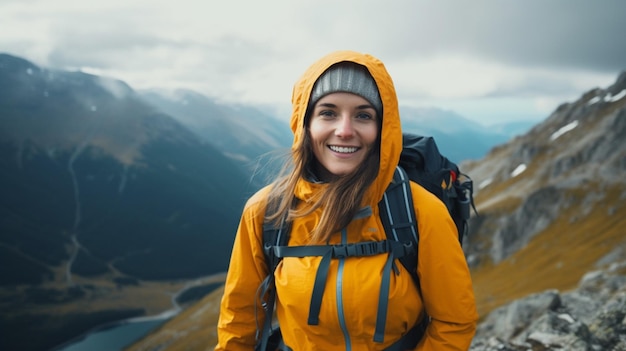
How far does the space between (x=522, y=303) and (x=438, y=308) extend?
14634mm

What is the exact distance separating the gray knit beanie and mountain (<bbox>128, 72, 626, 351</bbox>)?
8.03 m

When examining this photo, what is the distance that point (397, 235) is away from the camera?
15.4ft

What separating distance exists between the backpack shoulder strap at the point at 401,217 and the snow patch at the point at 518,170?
98.2 meters

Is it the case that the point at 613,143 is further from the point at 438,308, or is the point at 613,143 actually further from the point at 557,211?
the point at 438,308

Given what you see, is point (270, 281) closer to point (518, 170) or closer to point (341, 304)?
point (341, 304)

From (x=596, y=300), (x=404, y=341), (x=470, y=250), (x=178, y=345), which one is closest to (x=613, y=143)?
(x=470, y=250)

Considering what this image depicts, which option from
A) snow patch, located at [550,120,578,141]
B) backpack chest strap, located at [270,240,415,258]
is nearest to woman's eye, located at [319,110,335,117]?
backpack chest strap, located at [270,240,415,258]

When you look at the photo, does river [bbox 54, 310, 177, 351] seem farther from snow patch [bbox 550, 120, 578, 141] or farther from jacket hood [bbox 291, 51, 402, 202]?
jacket hood [bbox 291, 51, 402, 202]

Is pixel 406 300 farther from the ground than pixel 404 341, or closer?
farther from the ground

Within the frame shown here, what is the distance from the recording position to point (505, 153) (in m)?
123

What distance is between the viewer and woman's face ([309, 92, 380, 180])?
479 cm

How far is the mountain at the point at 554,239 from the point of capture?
37.7 feet

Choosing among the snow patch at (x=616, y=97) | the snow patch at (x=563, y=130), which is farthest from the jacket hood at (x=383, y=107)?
the snow patch at (x=616, y=97)

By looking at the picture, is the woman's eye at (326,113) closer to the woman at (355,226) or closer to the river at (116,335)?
the woman at (355,226)
